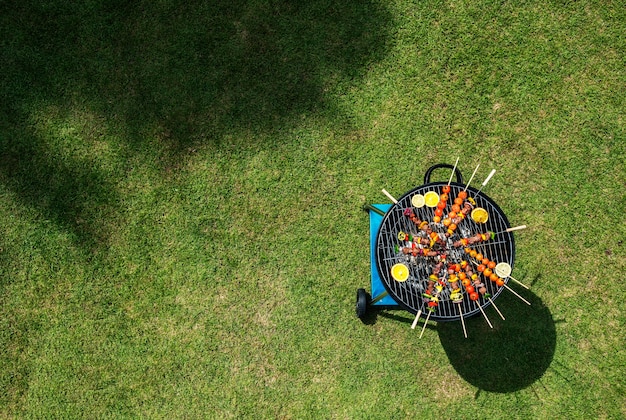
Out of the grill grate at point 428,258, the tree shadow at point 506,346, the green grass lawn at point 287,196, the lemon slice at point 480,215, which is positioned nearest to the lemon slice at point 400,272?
the grill grate at point 428,258

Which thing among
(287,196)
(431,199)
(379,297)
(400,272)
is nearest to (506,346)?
(379,297)

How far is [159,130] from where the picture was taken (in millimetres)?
5500

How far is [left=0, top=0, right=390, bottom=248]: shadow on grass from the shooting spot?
18.0ft

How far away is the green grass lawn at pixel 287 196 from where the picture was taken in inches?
200

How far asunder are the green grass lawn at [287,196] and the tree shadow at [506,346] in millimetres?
24

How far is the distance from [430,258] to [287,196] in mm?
1817

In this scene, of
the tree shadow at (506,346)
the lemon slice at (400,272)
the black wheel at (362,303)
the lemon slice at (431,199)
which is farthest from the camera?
the tree shadow at (506,346)

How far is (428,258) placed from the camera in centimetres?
435

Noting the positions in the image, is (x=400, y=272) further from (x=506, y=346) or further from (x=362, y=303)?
(x=506, y=346)

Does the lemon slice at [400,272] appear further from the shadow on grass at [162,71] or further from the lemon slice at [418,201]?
the shadow on grass at [162,71]

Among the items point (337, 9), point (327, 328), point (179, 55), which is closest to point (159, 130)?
point (179, 55)

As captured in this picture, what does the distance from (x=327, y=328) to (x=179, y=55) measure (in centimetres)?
361

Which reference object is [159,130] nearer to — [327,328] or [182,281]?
[182,281]

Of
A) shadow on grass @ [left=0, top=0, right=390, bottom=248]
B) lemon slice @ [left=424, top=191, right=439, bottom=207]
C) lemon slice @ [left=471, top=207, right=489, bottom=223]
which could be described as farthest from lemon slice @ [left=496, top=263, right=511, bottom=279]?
shadow on grass @ [left=0, top=0, right=390, bottom=248]
